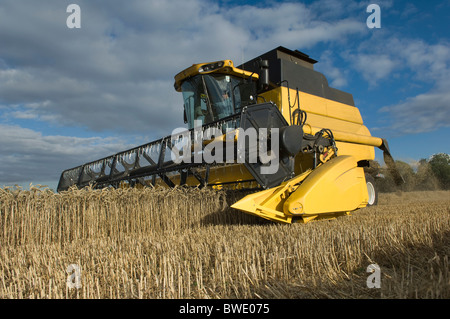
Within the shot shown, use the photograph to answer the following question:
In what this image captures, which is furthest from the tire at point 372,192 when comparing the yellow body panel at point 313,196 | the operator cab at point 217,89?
the operator cab at point 217,89

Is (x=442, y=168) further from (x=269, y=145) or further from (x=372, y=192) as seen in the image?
(x=269, y=145)

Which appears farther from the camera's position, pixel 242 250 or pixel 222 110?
pixel 222 110

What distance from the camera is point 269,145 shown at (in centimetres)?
439

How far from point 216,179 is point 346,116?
10.8ft

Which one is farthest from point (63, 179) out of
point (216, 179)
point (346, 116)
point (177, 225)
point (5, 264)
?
point (346, 116)

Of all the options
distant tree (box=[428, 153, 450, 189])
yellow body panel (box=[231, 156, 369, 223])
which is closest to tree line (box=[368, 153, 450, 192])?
distant tree (box=[428, 153, 450, 189])

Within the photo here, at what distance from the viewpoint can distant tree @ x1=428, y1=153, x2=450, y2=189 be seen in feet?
52.5

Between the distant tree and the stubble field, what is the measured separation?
15.4 metres

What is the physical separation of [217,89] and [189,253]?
3251 mm

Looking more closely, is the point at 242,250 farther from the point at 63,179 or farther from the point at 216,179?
the point at 63,179

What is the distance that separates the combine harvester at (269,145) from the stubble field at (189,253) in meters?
0.53

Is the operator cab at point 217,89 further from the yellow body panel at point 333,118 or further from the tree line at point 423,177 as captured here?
the tree line at point 423,177

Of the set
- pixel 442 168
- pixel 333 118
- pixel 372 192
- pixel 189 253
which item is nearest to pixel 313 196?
pixel 189 253
